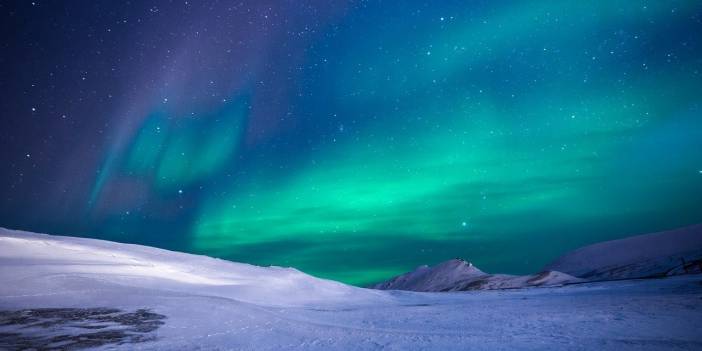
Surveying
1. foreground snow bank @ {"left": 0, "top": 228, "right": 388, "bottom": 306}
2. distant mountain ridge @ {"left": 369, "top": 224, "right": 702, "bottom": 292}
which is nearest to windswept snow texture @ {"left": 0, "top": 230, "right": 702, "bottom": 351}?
foreground snow bank @ {"left": 0, "top": 228, "right": 388, "bottom": 306}

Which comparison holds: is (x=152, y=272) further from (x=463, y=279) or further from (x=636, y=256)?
(x=636, y=256)

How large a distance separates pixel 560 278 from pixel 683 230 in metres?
32.0

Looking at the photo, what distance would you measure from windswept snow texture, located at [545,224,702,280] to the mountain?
385 inches

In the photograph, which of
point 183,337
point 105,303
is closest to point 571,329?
point 183,337

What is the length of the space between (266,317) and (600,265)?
200 ft

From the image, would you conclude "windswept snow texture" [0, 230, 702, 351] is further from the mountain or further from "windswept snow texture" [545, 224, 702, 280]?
"windswept snow texture" [545, 224, 702, 280]

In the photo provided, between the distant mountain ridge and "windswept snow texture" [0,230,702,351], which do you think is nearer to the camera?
"windswept snow texture" [0,230,702,351]

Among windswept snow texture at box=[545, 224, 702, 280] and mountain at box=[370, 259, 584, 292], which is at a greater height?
windswept snow texture at box=[545, 224, 702, 280]

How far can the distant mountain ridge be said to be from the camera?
129ft

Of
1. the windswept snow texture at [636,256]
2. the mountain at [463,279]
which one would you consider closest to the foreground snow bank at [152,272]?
the mountain at [463,279]

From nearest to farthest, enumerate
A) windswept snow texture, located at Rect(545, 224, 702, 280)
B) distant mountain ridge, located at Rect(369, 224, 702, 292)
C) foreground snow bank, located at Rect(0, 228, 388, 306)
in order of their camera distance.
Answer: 1. foreground snow bank, located at Rect(0, 228, 388, 306)
2. distant mountain ridge, located at Rect(369, 224, 702, 292)
3. windswept snow texture, located at Rect(545, 224, 702, 280)

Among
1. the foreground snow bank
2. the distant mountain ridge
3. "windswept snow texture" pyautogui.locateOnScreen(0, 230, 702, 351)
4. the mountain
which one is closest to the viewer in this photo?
"windswept snow texture" pyautogui.locateOnScreen(0, 230, 702, 351)

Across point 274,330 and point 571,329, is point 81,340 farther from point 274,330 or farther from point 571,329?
point 571,329

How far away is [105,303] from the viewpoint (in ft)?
23.7
